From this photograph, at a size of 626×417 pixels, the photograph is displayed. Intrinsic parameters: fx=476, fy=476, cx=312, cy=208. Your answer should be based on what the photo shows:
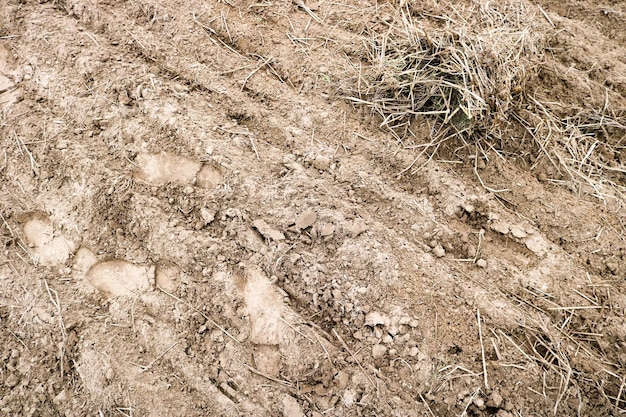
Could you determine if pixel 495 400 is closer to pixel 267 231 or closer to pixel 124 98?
pixel 267 231

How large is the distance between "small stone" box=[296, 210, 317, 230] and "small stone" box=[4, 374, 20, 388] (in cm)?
128

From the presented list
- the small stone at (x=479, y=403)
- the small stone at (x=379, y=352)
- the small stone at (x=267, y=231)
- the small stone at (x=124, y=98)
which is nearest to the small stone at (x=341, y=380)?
the small stone at (x=379, y=352)

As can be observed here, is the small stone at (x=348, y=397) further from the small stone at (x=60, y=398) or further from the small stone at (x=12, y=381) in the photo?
the small stone at (x=12, y=381)

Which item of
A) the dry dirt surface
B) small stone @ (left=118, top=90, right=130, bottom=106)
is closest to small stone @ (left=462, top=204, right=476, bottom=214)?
the dry dirt surface

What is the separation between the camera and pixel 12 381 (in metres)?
1.91

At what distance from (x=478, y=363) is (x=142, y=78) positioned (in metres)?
2.00

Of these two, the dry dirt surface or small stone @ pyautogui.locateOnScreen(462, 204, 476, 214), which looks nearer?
the dry dirt surface

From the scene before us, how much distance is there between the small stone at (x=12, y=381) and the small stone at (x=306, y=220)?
128 cm

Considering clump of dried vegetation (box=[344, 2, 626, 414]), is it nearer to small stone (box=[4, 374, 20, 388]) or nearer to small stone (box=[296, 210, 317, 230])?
small stone (box=[296, 210, 317, 230])

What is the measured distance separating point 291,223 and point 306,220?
0.07 m

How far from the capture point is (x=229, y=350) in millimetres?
1839

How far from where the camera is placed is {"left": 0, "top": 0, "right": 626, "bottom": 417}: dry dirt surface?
70.6 inches

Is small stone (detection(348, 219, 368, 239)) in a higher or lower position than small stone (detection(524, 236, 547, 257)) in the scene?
lower

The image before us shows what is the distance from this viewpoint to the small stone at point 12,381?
1908mm
